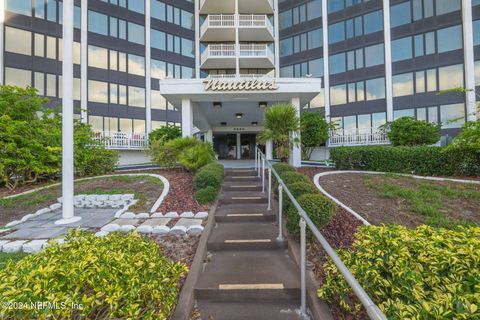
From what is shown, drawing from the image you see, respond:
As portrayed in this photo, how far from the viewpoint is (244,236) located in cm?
384

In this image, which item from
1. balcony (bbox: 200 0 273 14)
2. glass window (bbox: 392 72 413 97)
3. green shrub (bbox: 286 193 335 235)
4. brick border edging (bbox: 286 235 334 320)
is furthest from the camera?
balcony (bbox: 200 0 273 14)

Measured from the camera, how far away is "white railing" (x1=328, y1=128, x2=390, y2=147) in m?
16.3

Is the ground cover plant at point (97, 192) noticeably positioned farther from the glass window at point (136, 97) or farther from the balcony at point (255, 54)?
the balcony at point (255, 54)

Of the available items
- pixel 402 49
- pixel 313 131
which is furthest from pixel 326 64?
pixel 313 131

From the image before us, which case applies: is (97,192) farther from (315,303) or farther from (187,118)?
(315,303)

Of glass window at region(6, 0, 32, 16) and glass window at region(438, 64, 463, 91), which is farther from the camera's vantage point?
glass window at region(438, 64, 463, 91)

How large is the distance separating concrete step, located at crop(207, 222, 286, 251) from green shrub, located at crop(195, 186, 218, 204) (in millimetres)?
872

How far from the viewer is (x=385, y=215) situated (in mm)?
4434

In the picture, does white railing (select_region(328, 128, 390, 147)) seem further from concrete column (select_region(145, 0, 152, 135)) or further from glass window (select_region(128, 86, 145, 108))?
glass window (select_region(128, 86, 145, 108))

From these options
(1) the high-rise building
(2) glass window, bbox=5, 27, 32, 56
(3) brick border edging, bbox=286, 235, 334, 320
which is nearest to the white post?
(3) brick border edging, bbox=286, 235, 334, 320

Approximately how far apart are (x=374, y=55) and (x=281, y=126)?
16527 mm

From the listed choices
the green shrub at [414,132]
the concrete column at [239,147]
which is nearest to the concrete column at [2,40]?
the concrete column at [239,147]

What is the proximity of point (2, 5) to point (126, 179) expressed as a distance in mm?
18638

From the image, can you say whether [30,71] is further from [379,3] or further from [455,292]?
[379,3]
